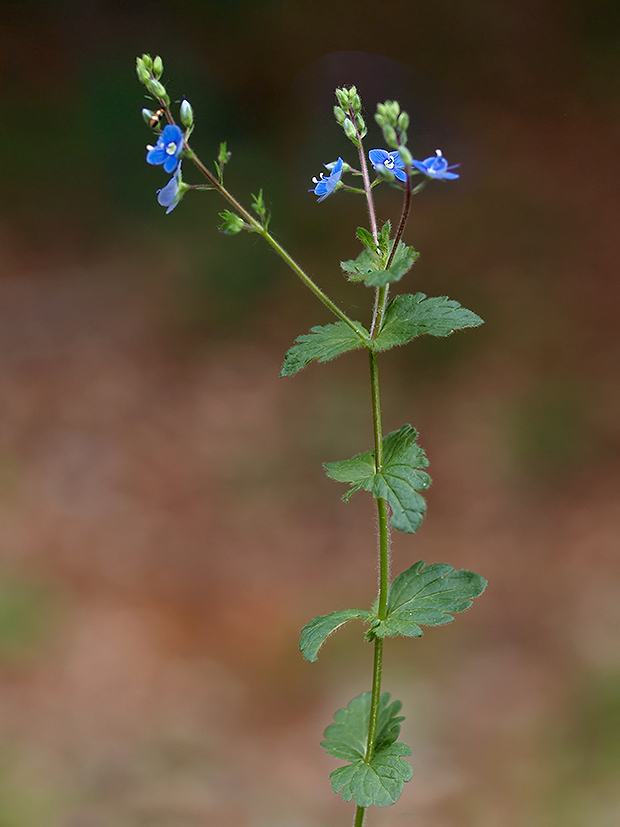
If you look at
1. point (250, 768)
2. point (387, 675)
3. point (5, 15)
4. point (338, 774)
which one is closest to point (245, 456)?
point (387, 675)

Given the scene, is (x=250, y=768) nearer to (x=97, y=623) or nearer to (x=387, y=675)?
(x=387, y=675)

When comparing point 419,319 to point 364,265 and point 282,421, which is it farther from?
point 282,421

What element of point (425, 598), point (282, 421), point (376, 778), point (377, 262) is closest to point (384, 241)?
point (377, 262)

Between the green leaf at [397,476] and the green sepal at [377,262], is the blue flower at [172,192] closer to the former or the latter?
the green sepal at [377,262]

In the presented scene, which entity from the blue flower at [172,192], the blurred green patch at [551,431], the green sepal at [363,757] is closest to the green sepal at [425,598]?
the green sepal at [363,757]

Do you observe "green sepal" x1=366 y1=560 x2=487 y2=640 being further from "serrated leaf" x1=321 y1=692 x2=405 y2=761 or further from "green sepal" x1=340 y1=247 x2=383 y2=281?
"green sepal" x1=340 y1=247 x2=383 y2=281

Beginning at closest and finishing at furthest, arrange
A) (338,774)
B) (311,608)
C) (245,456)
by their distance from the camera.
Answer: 1. (338,774)
2. (311,608)
3. (245,456)
